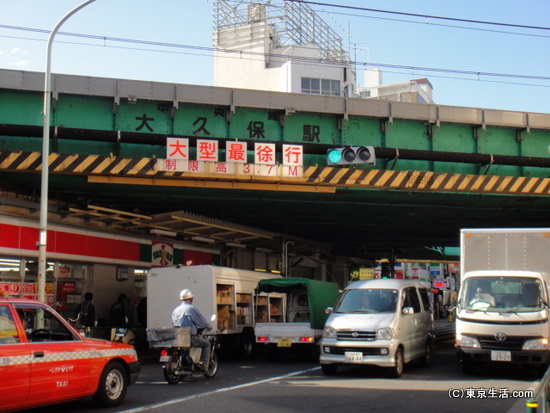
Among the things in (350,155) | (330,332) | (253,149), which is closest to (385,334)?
(330,332)

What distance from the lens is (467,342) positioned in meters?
14.0

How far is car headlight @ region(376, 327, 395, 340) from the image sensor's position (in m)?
13.9

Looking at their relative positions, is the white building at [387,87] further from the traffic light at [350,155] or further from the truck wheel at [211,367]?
the truck wheel at [211,367]

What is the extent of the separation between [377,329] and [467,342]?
6.35 feet

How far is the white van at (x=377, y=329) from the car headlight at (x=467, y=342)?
1.18 meters

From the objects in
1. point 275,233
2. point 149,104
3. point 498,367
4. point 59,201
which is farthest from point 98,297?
point 498,367

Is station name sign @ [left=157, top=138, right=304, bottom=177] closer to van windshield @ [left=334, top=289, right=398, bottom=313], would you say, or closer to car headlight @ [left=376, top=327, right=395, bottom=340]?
van windshield @ [left=334, top=289, right=398, bottom=313]

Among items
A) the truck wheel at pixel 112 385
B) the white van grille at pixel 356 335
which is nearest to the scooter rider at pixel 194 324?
the truck wheel at pixel 112 385

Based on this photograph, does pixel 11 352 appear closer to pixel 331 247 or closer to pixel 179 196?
pixel 179 196

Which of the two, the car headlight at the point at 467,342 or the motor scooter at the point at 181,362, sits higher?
the car headlight at the point at 467,342

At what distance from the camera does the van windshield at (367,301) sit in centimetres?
1506

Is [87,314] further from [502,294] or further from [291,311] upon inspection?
[502,294]

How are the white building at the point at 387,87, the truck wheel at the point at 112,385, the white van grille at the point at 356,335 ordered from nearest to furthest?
the truck wheel at the point at 112,385 < the white van grille at the point at 356,335 < the white building at the point at 387,87

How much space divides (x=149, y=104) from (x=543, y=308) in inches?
470
